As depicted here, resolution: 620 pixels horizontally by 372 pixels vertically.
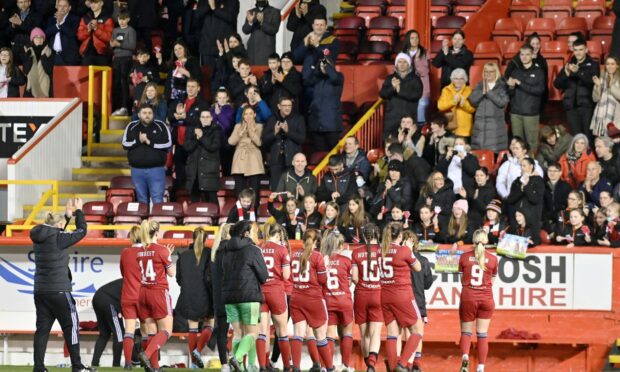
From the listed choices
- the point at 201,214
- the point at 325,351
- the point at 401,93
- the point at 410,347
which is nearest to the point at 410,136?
the point at 401,93

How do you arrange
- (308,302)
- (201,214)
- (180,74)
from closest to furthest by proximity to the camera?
1. (308,302)
2. (201,214)
3. (180,74)

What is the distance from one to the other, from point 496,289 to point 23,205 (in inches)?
280

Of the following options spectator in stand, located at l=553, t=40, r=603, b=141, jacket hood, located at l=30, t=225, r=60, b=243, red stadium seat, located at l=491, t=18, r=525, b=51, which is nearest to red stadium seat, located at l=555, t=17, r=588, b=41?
red stadium seat, located at l=491, t=18, r=525, b=51

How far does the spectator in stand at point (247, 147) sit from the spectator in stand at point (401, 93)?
181cm

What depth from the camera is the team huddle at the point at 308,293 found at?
53.9ft

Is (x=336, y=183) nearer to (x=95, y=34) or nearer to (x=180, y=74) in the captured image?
(x=180, y=74)

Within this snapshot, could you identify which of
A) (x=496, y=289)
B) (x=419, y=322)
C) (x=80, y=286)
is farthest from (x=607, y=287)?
A: (x=80, y=286)

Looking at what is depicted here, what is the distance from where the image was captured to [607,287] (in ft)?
63.9

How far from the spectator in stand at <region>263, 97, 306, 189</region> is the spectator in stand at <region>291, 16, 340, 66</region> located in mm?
868

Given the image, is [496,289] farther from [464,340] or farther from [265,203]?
[265,203]

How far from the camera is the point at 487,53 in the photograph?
76.4ft

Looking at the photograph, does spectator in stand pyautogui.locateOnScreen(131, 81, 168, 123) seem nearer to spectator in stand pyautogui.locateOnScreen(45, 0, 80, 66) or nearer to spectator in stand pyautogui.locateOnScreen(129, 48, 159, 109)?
spectator in stand pyautogui.locateOnScreen(129, 48, 159, 109)

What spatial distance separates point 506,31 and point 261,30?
12.4 ft

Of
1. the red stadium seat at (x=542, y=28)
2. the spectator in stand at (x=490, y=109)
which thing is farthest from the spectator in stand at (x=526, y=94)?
the red stadium seat at (x=542, y=28)
